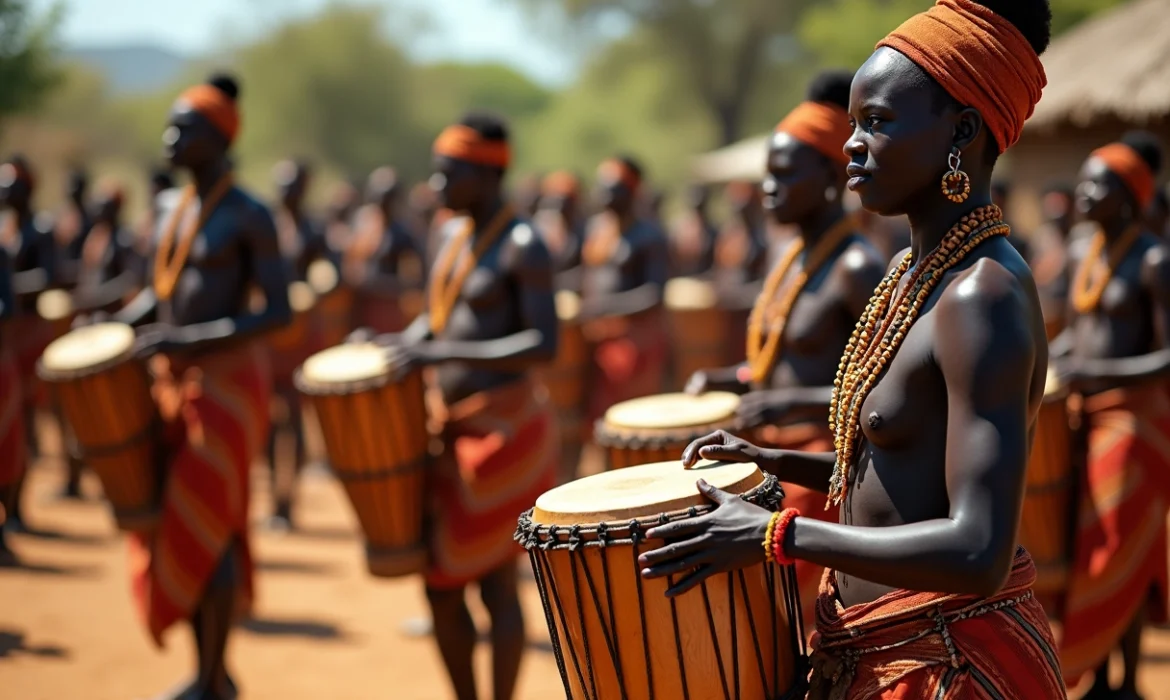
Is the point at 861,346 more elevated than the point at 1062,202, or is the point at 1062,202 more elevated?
the point at 861,346

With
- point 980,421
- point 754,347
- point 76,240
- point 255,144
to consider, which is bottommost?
point 255,144

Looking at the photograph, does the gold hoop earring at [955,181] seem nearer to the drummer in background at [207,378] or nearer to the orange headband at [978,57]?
the orange headband at [978,57]

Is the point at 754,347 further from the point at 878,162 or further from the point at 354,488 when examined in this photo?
the point at 878,162

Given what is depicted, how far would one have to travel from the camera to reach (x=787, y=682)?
2523 millimetres

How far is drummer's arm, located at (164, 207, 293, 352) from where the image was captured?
18.6 ft

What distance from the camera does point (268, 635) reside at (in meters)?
7.28

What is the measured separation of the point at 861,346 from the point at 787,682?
28.2 inches

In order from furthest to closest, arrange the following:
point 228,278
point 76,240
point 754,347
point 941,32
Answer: point 76,240
point 228,278
point 754,347
point 941,32

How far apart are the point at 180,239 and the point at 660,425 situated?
2.93 metres

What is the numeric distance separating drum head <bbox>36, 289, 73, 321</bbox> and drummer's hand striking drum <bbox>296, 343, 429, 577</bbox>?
593 cm

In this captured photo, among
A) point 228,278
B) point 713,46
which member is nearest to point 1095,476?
point 228,278

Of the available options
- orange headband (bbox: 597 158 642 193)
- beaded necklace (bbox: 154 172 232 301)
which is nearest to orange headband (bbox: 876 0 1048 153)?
beaded necklace (bbox: 154 172 232 301)

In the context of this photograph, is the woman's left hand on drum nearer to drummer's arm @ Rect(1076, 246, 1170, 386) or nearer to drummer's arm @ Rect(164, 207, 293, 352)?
drummer's arm @ Rect(1076, 246, 1170, 386)

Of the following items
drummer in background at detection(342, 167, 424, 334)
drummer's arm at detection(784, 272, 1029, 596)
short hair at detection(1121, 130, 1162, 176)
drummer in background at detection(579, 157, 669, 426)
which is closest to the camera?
drummer's arm at detection(784, 272, 1029, 596)
